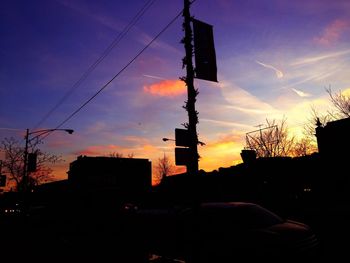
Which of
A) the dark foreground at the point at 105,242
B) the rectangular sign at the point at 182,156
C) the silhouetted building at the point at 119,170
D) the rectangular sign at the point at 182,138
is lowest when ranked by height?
the dark foreground at the point at 105,242

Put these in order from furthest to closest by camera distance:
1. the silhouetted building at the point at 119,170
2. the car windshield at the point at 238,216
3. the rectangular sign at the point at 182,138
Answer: the silhouetted building at the point at 119,170 < the rectangular sign at the point at 182,138 < the car windshield at the point at 238,216

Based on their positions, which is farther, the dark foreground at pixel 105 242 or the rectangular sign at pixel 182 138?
the dark foreground at pixel 105 242

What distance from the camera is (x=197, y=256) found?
7574mm

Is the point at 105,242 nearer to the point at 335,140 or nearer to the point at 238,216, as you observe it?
the point at 238,216

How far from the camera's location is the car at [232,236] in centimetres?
663

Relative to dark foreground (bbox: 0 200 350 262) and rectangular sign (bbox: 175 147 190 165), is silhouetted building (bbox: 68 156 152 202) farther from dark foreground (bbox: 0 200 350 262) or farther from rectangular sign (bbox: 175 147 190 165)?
rectangular sign (bbox: 175 147 190 165)

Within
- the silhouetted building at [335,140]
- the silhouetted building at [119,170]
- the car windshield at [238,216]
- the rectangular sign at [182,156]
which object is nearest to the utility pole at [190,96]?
the rectangular sign at [182,156]

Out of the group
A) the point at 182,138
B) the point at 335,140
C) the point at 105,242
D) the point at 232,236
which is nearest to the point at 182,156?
the point at 182,138

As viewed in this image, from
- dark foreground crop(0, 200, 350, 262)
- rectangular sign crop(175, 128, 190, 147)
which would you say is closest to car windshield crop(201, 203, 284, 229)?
rectangular sign crop(175, 128, 190, 147)

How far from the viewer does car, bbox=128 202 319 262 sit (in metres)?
6.63

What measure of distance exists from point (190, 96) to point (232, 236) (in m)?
3.89

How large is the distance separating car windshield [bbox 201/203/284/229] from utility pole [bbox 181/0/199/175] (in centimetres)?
107

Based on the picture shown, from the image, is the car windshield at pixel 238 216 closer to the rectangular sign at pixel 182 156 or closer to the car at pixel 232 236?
the car at pixel 232 236

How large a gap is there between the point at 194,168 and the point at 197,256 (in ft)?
6.79
